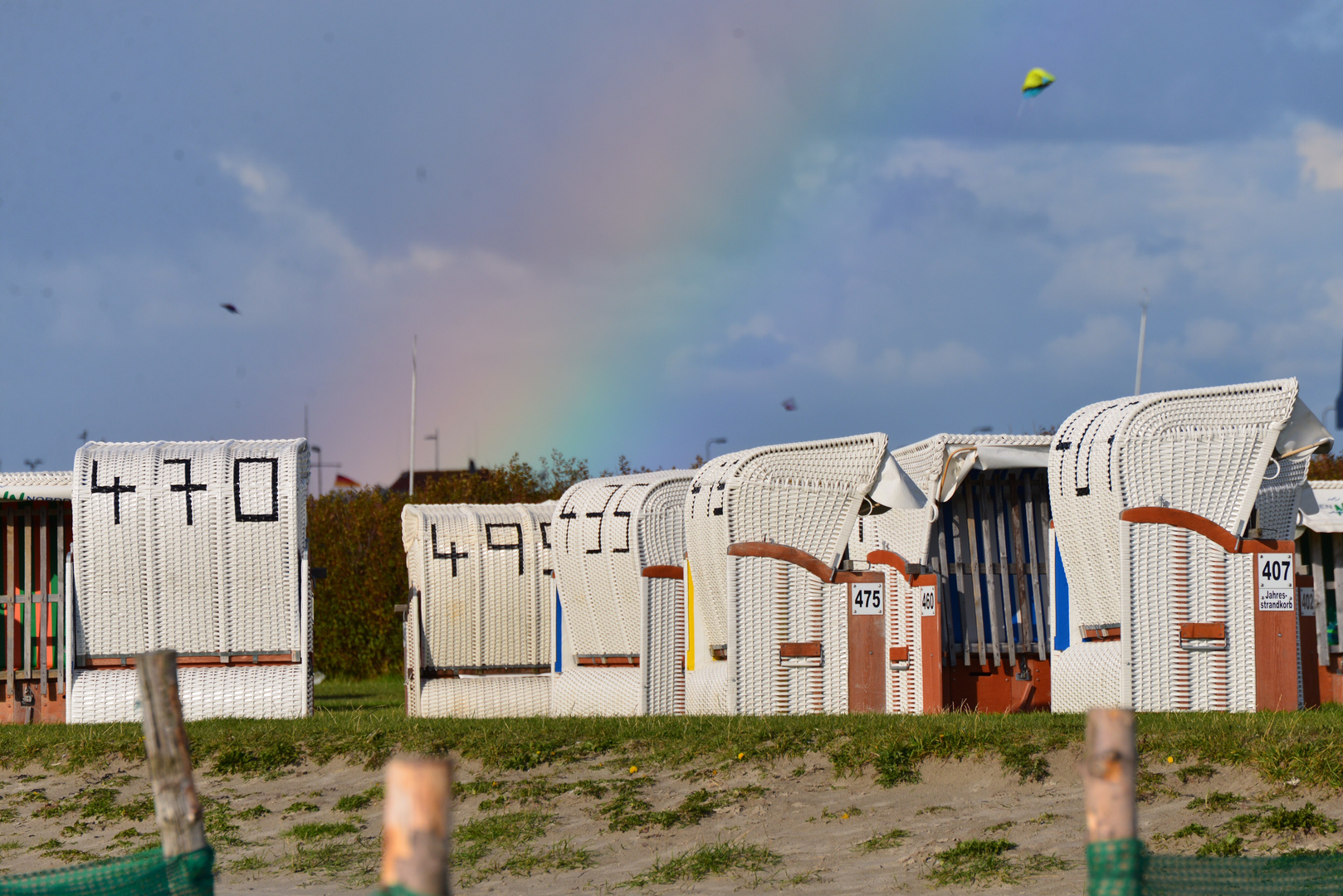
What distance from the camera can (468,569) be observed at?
1653 cm

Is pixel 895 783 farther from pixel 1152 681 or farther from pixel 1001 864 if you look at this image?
pixel 1152 681

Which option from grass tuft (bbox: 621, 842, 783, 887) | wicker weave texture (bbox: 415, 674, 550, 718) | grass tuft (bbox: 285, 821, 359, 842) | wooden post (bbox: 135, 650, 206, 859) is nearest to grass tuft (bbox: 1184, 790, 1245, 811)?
grass tuft (bbox: 621, 842, 783, 887)

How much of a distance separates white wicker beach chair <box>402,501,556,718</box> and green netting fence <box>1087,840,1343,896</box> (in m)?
11.3

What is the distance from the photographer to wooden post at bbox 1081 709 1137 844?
167 inches

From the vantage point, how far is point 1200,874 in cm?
517

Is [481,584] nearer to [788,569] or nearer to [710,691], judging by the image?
Result: [710,691]

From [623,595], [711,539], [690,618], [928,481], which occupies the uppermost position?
[928,481]

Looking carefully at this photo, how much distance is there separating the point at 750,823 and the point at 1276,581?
4776mm

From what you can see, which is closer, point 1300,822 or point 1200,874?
point 1200,874

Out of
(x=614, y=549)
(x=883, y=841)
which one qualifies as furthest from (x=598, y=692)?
(x=883, y=841)

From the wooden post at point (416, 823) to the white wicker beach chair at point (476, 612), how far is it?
12633mm

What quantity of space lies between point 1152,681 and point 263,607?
8.31 meters

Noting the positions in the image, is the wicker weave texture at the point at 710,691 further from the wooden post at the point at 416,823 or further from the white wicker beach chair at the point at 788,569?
the wooden post at the point at 416,823

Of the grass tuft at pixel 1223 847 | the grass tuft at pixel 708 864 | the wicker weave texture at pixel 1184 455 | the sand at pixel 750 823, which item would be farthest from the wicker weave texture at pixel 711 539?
the grass tuft at pixel 1223 847
